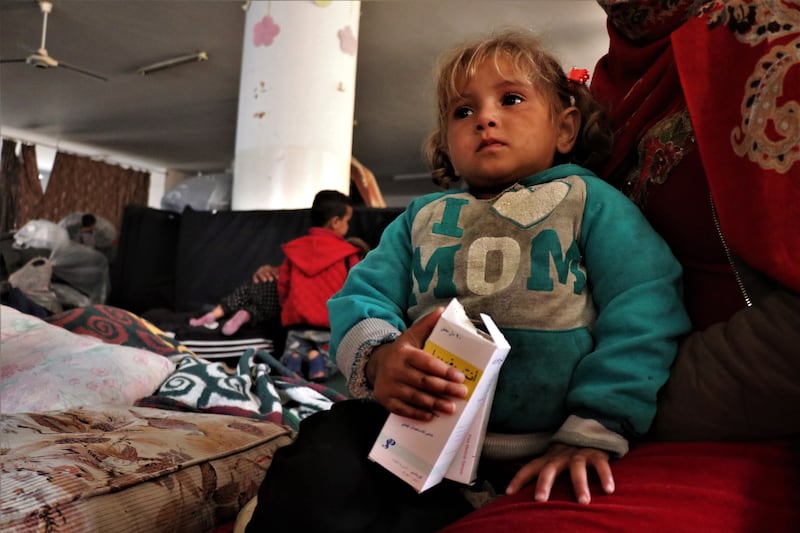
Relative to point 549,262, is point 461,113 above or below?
above

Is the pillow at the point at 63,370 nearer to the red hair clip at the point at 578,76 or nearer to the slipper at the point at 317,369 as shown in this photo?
the slipper at the point at 317,369

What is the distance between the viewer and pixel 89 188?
336 inches

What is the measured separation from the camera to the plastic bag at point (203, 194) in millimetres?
3916

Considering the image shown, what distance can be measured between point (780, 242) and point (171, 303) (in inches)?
107

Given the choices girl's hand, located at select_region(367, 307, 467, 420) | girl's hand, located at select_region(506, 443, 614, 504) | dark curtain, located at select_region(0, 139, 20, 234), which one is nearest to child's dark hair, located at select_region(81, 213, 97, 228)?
dark curtain, located at select_region(0, 139, 20, 234)

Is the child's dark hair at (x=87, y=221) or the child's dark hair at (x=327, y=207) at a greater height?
the child's dark hair at (x=327, y=207)

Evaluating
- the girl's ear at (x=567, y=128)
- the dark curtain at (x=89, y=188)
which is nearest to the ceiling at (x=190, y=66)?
the dark curtain at (x=89, y=188)

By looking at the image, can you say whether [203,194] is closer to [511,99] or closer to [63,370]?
[63,370]

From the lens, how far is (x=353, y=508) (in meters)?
0.57

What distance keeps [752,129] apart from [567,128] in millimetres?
331

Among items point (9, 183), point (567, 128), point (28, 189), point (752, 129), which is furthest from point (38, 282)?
point (28, 189)

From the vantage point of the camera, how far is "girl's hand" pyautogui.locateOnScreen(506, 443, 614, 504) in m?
0.50

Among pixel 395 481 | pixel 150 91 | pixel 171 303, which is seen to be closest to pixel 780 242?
pixel 395 481

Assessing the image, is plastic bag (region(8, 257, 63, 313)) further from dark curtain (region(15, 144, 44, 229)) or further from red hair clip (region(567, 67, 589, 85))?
dark curtain (region(15, 144, 44, 229))
